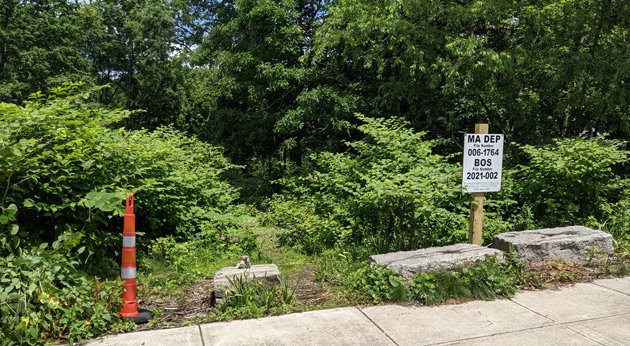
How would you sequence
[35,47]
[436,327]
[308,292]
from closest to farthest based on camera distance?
[436,327] < [308,292] < [35,47]

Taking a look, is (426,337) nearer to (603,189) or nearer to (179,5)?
(603,189)

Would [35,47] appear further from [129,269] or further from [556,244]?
[556,244]

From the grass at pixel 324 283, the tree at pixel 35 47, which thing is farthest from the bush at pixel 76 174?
the tree at pixel 35 47

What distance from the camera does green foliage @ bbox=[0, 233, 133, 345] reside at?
136 inches

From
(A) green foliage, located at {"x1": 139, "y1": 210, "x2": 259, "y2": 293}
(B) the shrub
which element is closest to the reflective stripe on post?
(A) green foliage, located at {"x1": 139, "y1": 210, "x2": 259, "y2": 293}

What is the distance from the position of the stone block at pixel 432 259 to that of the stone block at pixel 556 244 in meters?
0.47

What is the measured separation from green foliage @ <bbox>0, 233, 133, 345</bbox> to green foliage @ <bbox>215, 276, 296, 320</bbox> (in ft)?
2.83

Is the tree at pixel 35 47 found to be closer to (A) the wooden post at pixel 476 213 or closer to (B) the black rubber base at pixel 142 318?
(B) the black rubber base at pixel 142 318

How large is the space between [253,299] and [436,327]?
1.69m

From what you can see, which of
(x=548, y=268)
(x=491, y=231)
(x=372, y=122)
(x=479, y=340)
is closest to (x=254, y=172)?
(x=372, y=122)

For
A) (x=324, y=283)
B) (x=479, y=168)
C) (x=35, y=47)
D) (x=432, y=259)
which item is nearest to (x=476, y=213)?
(x=479, y=168)

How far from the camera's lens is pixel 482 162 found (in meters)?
5.73

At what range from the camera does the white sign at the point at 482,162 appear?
5.64 meters

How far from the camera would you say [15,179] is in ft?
14.0
